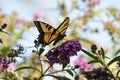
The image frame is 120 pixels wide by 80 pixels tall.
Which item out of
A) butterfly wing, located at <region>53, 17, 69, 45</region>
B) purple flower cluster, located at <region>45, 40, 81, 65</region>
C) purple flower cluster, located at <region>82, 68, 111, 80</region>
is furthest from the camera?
purple flower cluster, located at <region>82, 68, 111, 80</region>

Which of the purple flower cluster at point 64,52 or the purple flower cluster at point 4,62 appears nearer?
the purple flower cluster at point 64,52

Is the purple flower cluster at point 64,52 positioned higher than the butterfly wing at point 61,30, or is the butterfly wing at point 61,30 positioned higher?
the butterfly wing at point 61,30

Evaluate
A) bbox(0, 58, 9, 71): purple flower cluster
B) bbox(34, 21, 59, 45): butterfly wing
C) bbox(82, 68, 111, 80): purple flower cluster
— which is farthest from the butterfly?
bbox(82, 68, 111, 80): purple flower cluster

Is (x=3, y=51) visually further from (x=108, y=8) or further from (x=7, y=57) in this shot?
(x=108, y=8)

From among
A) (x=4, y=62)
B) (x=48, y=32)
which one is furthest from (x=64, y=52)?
(x=4, y=62)

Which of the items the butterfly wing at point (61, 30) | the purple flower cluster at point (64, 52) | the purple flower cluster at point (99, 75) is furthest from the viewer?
the purple flower cluster at point (99, 75)

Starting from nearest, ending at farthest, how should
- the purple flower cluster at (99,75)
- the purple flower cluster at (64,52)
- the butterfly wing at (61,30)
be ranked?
the purple flower cluster at (64,52), the butterfly wing at (61,30), the purple flower cluster at (99,75)

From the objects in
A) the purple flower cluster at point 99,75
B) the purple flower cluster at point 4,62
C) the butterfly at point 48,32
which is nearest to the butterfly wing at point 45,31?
the butterfly at point 48,32

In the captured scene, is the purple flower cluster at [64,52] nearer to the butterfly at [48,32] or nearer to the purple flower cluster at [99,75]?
the butterfly at [48,32]

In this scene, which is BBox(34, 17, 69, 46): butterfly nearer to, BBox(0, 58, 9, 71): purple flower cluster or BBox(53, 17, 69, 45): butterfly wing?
BBox(53, 17, 69, 45): butterfly wing
